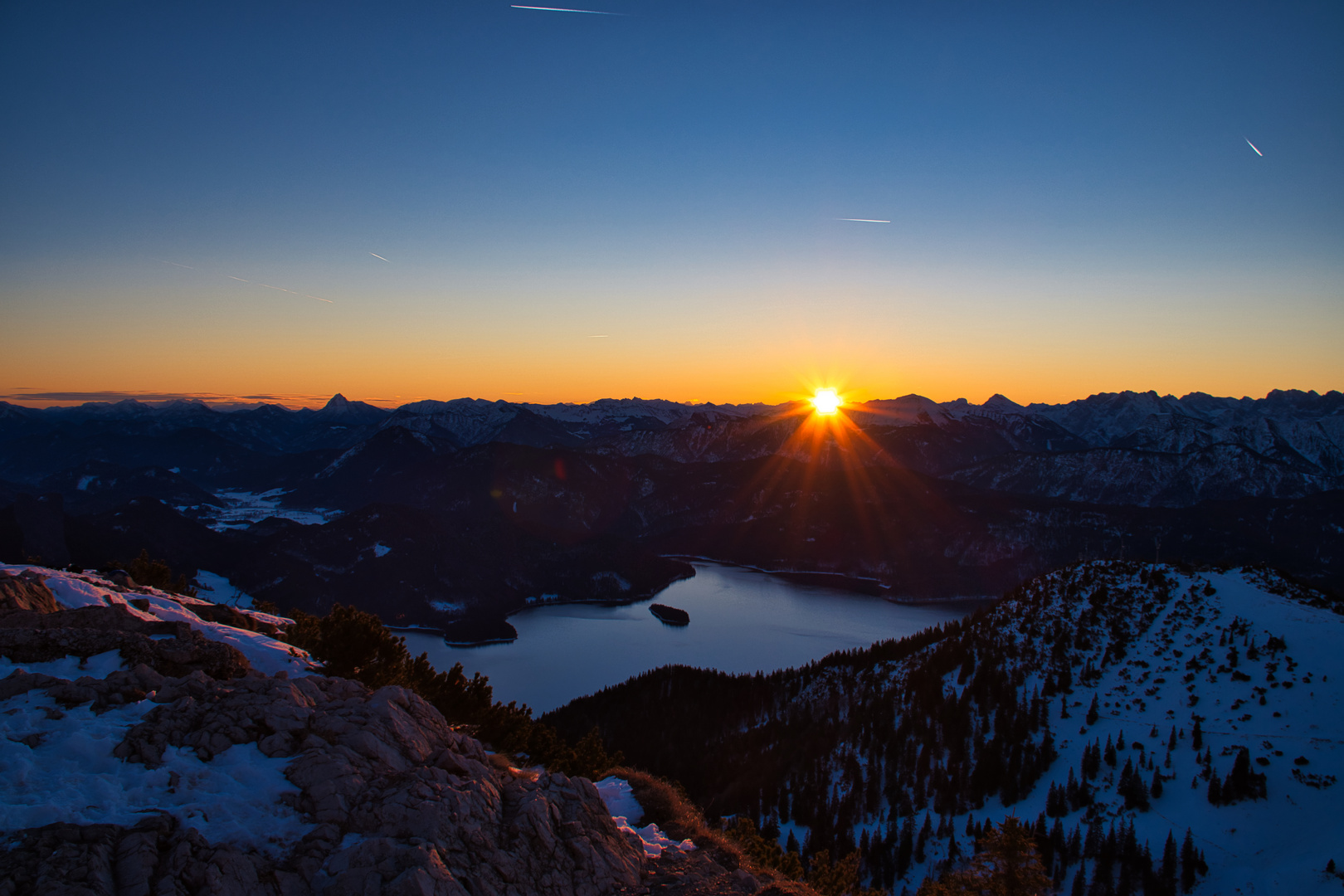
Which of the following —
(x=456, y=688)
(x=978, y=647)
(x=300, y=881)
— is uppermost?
(x=300, y=881)

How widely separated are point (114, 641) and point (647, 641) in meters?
141

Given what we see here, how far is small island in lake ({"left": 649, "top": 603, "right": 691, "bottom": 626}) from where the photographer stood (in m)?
175

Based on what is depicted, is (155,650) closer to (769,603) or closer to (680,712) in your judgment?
(680,712)

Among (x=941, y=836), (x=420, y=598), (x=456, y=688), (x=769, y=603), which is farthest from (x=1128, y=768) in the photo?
(x=420, y=598)

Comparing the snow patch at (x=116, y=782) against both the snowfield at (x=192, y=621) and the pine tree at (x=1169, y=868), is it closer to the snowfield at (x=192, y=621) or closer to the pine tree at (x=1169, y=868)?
the snowfield at (x=192, y=621)

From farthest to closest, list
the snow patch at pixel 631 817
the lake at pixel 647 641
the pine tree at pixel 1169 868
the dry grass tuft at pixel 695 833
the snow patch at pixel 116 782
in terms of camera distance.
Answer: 1. the lake at pixel 647 641
2. the pine tree at pixel 1169 868
3. the snow patch at pixel 631 817
4. the dry grass tuft at pixel 695 833
5. the snow patch at pixel 116 782

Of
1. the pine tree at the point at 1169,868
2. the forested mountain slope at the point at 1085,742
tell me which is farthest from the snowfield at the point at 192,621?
the pine tree at the point at 1169,868

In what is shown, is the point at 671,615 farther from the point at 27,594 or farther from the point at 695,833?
the point at 27,594

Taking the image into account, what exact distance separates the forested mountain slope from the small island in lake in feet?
268

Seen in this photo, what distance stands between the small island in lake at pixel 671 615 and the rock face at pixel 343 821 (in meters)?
156

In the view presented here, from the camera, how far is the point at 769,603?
19975 cm

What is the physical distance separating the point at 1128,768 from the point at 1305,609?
2790 cm

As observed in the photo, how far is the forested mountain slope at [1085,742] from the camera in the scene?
139 feet

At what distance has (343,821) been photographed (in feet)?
52.7
